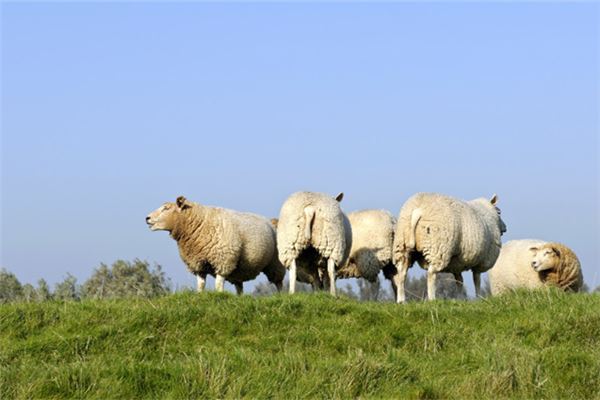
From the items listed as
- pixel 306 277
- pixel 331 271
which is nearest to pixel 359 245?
pixel 306 277

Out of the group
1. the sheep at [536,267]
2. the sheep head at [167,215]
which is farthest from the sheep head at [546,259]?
the sheep head at [167,215]

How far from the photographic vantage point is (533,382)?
915cm

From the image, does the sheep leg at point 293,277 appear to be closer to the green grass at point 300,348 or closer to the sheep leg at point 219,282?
the sheep leg at point 219,282

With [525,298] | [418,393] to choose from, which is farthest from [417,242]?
[418,393]

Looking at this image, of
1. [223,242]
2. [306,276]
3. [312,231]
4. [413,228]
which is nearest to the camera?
[413,228]

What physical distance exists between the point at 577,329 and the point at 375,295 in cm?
1316

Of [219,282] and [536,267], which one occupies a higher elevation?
[536,267]

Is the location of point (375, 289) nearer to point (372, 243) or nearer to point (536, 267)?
point (372, 243)

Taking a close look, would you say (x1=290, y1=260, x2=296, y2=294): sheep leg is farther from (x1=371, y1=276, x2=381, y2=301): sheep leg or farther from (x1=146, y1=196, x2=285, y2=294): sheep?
(x1=371, y1=276, x2=381, y2=301): sheep leg

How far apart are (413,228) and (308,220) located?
2053 millimetres

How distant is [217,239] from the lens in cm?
2047

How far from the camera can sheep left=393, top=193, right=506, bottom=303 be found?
1820 cm

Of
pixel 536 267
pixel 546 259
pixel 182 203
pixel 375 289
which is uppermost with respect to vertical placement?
pixel 182 203

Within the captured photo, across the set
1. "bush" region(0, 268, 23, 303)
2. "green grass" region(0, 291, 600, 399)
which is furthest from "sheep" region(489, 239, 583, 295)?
"bush" region(0, 268, 23, 303)
